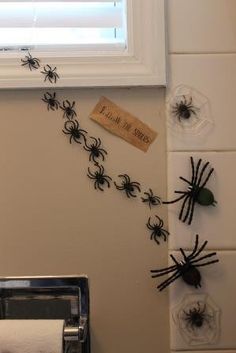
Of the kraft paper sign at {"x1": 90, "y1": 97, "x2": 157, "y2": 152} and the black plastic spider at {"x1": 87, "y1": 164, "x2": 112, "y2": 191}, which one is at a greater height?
the kraft paper sign at {"x1": 90, "y1": 97, "x2": 157, "y2": 152}

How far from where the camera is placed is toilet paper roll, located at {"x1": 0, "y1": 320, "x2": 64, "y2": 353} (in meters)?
0.70

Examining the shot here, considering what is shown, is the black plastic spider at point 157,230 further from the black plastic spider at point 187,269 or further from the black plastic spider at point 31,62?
the black plastic spider at point 31,62

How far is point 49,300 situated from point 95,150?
26cm

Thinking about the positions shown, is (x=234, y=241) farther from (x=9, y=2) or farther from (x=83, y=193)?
(x=9, y=2)

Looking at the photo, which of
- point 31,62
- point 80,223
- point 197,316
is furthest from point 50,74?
point 197,316

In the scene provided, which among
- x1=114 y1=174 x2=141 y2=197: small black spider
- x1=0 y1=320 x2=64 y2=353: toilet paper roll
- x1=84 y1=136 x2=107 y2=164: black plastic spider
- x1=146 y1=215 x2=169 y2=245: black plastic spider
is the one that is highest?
x1=84 y1=136 x2=107 y2=164: black plastic spider

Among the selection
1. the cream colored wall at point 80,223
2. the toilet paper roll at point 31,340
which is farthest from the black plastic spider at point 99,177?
the toilet paper roll at point 31,340

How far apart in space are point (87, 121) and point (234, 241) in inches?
12.9

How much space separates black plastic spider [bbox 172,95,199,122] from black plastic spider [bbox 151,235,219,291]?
22cm

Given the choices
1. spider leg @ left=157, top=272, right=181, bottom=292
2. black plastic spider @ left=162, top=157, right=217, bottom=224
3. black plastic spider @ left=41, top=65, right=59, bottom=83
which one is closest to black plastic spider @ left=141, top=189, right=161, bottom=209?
black plastic spider @ left=162, top=157, right=217, bottom=224

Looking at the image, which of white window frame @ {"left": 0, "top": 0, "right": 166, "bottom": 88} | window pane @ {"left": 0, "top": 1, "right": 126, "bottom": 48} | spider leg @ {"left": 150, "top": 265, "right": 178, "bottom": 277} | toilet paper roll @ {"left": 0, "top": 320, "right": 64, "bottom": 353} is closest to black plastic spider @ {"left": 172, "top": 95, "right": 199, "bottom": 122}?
white window frame @ {"left": 0, "top": 0, "right": 166, "bottom": 88}

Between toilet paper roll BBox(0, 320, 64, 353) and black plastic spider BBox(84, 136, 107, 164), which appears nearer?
toilet paper roll BBox(0, 320, 64, 353)

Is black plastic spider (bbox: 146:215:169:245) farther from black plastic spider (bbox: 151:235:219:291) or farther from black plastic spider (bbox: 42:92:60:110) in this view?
black plastic spider (bbox: 42:92:60:110)

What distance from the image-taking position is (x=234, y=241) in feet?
2.83
